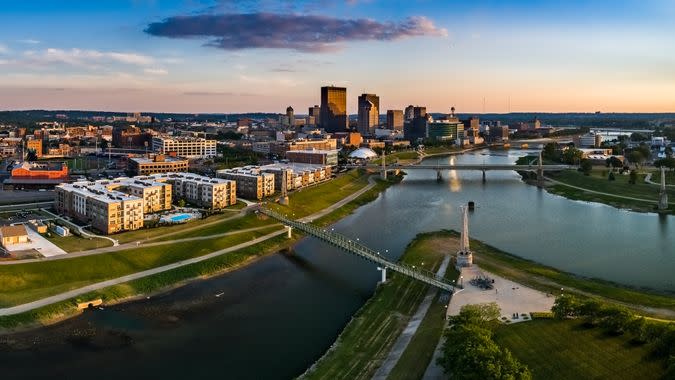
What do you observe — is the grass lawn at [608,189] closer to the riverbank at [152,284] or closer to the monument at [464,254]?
the monument at [464,254]

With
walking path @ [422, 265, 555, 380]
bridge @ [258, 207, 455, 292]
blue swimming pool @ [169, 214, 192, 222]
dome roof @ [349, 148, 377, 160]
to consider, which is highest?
dome roof @ [349, 148, 377, 160]

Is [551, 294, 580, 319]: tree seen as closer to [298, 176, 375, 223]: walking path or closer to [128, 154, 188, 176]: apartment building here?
[298, 176, 375, 223]: walking path

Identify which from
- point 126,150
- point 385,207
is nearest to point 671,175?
point 385,207

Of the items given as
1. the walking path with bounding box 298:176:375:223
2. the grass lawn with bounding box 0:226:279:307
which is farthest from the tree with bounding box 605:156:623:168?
the grass lawn with bounding box 0:226:279:307

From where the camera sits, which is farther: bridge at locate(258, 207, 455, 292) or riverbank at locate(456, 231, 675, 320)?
bridge at locate(258, 207, 455, 292)

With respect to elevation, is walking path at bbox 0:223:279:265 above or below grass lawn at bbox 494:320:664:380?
above

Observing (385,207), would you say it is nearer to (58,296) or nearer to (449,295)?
(449,295)
